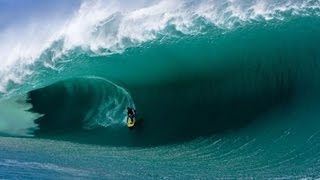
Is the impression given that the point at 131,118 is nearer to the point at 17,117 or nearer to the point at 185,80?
the point at 185,80

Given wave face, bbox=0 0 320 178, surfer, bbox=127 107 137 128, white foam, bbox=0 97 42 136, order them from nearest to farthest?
wave face, bbox=0 0 320 178 < surfer, bbox=127 107 137 128 < white foam, bbox=0 97 42 136

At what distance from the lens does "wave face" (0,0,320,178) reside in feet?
40.7

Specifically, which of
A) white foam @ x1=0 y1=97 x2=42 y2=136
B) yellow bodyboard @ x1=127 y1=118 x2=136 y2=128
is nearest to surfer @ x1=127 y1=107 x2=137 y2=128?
yellow bodyboard @ x1=127 y1=118 x2=136 y2=128

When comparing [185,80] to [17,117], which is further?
[17,117]

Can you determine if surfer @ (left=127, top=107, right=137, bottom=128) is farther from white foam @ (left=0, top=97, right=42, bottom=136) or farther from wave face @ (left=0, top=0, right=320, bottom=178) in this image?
white foam @ (left=0, top=97, right=42, bottom=136)

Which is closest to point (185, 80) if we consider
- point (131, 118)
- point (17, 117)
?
point (131, 118)

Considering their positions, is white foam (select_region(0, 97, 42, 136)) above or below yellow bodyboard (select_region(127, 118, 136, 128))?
above

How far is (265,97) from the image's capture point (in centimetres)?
1343

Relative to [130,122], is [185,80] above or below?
above

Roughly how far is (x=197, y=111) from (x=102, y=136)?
8.18ft

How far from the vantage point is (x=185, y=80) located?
15.1 metres

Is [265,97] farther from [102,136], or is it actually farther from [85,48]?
[85,48]

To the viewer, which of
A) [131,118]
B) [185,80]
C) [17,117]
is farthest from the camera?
[17,117]

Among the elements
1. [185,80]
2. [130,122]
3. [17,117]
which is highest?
[185,80]
